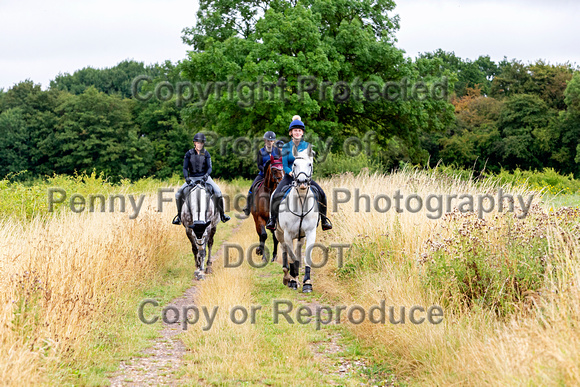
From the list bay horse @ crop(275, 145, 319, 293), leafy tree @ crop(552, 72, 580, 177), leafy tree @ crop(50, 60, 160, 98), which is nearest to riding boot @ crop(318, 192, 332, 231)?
bay horse @ crop(275, 145, 319, 293)

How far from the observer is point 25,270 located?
5895mm

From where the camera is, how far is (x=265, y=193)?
39.1ft

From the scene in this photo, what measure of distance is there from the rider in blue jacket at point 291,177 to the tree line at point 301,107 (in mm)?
2975

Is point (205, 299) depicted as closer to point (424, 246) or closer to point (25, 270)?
point (25, 270)

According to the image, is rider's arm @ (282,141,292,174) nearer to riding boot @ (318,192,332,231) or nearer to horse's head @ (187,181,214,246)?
riding boot @ (318,192,332,231)

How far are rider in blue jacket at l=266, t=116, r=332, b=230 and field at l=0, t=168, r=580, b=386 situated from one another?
162cm

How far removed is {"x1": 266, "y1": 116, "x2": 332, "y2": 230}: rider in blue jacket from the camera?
9328mm

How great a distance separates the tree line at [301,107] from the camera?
24.5m

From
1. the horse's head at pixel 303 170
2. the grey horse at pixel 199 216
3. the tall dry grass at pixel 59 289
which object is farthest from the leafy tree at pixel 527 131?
the tall dry grass at pixel 59 289

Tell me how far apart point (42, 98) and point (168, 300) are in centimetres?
6242

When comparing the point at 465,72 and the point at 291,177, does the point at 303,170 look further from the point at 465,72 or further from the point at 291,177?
the point at 465,72

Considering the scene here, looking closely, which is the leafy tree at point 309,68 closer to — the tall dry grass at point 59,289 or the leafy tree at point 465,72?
the tall dry grass at point 59,289

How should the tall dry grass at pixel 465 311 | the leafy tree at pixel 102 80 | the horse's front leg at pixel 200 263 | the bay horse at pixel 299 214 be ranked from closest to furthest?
the tall dry grass at pixel 465 311, the bay horse at pixel 299 214, the horse's front leg at pixel 200 263, the leafy tree at pixel 102 80

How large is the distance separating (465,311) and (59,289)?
14.8ft
